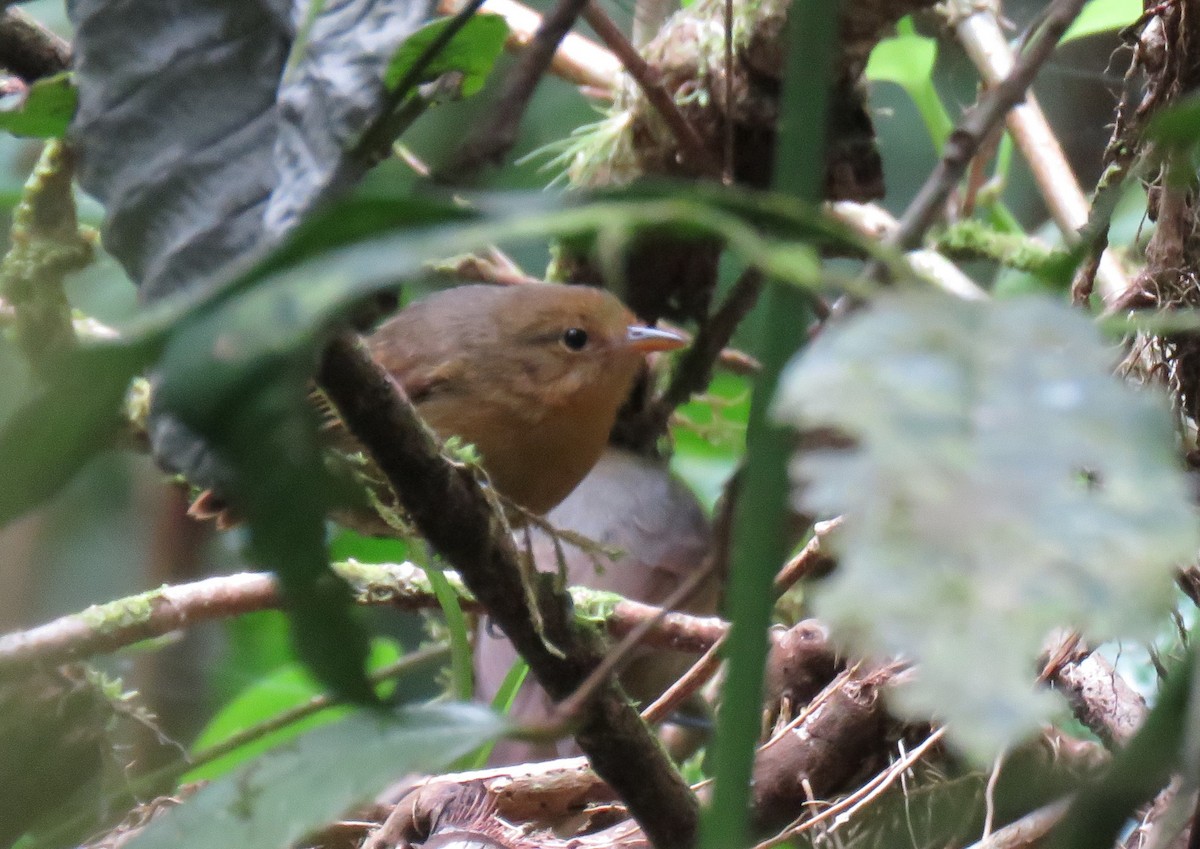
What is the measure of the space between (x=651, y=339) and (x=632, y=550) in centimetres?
45

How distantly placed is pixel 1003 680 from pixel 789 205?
0.57ft

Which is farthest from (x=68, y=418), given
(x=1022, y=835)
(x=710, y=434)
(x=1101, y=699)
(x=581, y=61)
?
(x=710, y=434)

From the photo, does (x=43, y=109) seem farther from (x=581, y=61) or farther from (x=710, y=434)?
(x=710, y=434)

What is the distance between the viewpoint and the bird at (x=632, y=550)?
2.50 meters

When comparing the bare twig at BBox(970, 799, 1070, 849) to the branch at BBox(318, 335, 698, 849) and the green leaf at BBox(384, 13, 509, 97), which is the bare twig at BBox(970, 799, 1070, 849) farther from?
the green leaf at BBox(384, 13, 509, 97)

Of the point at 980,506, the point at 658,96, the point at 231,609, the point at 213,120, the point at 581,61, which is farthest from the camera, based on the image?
the point at 581,61

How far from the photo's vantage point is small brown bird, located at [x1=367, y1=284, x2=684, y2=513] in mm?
2385

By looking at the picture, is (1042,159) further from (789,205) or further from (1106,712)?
(789,205)

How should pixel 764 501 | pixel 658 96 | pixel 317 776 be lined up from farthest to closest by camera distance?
pixel 658 96, pixel 317 776, pixel 764 501

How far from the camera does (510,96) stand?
685 mm

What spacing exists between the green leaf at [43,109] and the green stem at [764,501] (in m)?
0.54

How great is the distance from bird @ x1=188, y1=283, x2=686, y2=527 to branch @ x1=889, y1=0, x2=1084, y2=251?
167cm

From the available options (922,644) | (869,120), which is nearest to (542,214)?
(922,644)

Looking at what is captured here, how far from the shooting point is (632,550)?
261 cm
